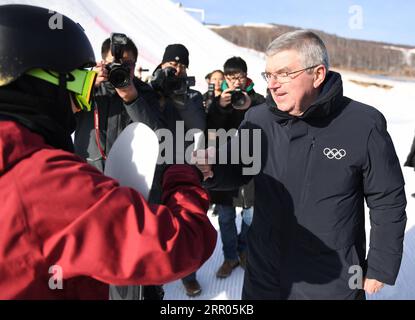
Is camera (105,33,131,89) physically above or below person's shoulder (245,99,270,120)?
above

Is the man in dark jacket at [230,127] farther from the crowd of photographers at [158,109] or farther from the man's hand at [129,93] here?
the man's hand at [129,93]

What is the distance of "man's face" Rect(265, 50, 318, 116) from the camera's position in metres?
1.39

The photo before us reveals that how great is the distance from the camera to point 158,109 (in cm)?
200

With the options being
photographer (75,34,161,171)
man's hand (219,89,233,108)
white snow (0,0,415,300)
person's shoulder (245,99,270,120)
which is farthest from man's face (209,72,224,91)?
white snow (0,0,415,300)

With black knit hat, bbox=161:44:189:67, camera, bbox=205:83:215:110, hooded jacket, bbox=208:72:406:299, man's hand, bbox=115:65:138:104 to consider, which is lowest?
hooded jacket, bbox=208:72:406:299

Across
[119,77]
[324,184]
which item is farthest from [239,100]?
[324,184]

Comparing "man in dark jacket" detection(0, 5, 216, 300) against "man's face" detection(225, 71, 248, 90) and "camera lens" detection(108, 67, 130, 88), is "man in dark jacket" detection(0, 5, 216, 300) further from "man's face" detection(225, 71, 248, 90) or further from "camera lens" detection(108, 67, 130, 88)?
"man's face" detection(225, 71, 248, 90)

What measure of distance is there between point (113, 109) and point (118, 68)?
35 centimetres

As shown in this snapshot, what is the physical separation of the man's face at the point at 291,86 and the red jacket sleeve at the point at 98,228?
0.79 metres

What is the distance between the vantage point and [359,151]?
4.51 feet

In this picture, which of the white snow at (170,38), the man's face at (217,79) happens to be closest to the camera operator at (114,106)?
the man's face at (217,79)

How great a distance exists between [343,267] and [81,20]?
1314 cm

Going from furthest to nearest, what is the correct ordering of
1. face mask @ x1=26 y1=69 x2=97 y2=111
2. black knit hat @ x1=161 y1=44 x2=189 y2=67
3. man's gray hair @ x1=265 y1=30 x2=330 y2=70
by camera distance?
black knit hat @ x1=161 y1=44 x2=189 y2=67 < man's gray hair @ x1=265 y1=30 x2=330 y2=70 < face mask @ x1=26 y1=69 x2=97 y2=111
